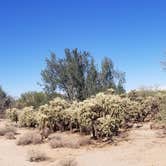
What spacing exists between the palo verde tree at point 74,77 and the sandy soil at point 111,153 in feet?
59.4

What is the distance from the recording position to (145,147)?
16344 millimetres

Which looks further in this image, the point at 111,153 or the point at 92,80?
the point at 92,80

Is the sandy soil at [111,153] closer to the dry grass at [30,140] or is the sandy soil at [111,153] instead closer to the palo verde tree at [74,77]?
the dry grass at [30,140]

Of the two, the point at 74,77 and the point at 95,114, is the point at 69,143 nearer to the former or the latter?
the point at 95,114

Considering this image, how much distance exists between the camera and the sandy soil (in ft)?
45.0

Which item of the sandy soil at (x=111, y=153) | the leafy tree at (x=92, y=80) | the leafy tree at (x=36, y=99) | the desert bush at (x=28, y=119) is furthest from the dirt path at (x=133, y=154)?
the leafy tree at (x=36, y=99)

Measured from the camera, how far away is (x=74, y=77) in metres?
37.9

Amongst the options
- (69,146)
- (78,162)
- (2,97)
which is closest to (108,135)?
(69,146)

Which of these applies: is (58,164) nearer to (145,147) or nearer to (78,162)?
(78,162)

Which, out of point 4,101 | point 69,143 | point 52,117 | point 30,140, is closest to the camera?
point 69,143

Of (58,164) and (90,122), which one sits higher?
(90,122)

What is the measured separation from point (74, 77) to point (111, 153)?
22.6 m

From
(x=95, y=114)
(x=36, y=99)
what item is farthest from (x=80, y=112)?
(x=36, y=99)

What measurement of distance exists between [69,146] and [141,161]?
5.22 m
